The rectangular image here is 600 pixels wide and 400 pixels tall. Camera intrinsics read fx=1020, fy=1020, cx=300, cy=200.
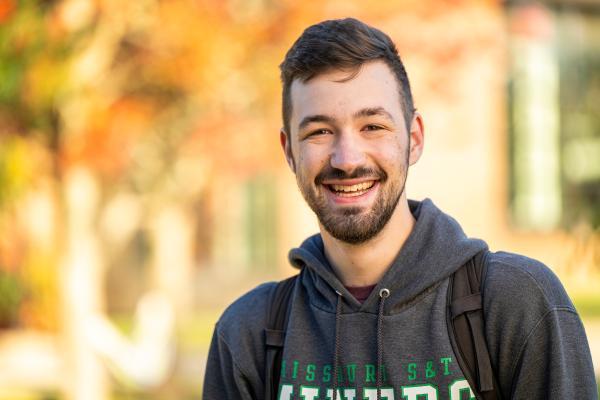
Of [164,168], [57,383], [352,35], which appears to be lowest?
[57,383]

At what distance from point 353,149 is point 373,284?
1.35 ft

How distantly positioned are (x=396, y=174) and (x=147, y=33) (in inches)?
287

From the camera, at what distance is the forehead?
2764 millimetres

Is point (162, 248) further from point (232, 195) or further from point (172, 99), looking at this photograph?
point (232, 195)

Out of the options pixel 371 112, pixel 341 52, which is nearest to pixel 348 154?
pixel 371 112

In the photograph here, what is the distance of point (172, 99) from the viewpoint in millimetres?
10180

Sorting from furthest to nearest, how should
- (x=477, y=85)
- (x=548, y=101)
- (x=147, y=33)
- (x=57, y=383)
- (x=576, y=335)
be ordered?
(x=548, y=101)
(x=477, y=85)
(x=57, y=383)
(x=147, y=33)
(x=576, y=335)

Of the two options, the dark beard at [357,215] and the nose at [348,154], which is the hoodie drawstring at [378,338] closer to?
the dark beard at [357,215]

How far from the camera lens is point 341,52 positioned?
2785 mm

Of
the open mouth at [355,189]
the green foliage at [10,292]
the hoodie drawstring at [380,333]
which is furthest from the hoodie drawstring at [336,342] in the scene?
the green foliage at [10,292]

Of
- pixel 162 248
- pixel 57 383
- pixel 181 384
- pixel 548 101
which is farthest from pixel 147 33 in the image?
pixel 548 101

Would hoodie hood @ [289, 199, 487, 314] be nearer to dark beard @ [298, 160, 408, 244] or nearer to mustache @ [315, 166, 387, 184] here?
dark beard @ [298, 160, 408, 244]

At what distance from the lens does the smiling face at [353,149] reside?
276 cm

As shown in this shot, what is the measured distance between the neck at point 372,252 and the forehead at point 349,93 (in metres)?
0.30
